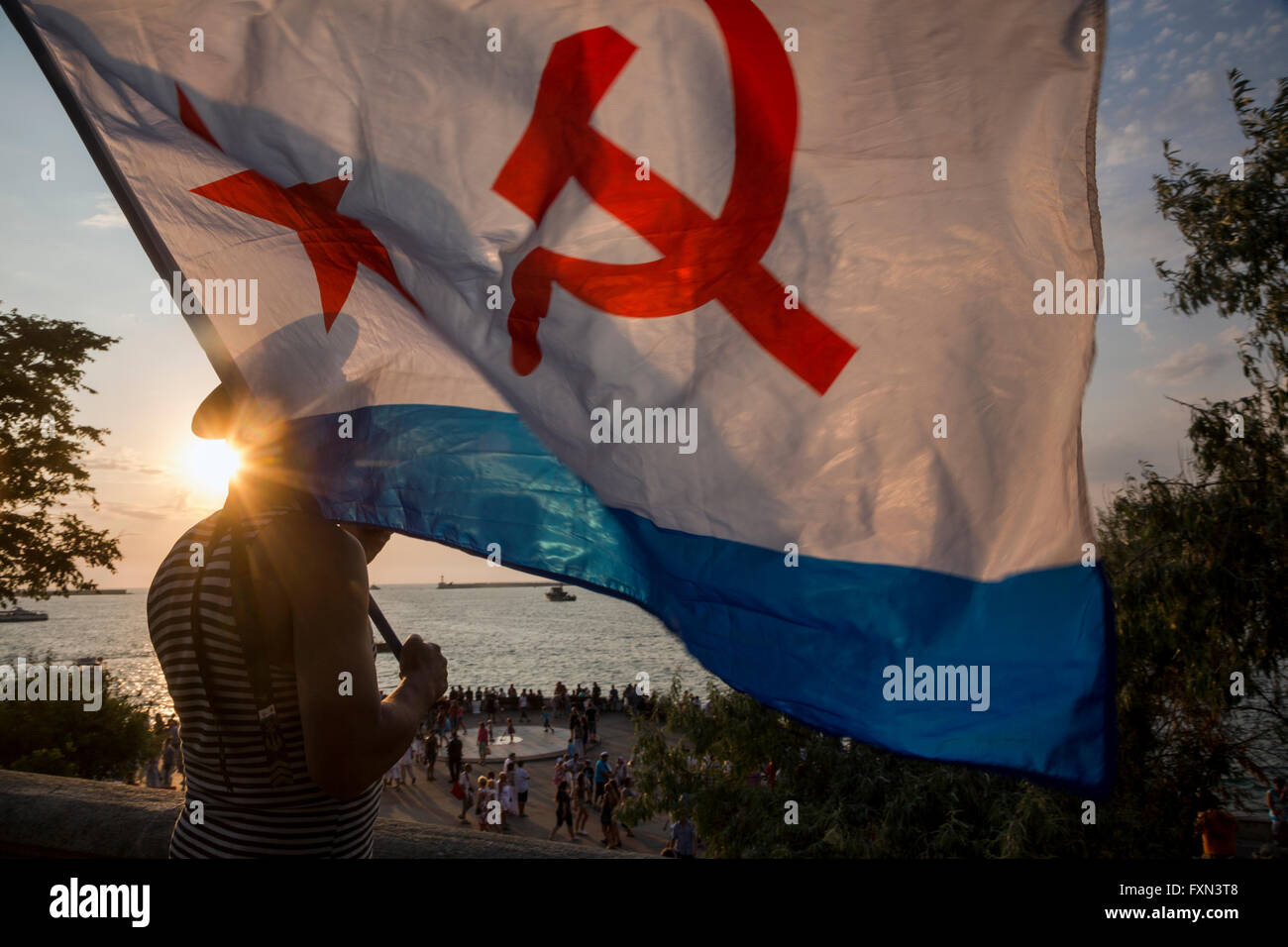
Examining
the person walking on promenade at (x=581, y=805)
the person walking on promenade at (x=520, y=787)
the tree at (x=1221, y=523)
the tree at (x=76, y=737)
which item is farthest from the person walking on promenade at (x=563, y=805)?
the tree at (x=1221, y=523)

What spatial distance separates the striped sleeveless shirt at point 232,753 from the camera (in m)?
1.64

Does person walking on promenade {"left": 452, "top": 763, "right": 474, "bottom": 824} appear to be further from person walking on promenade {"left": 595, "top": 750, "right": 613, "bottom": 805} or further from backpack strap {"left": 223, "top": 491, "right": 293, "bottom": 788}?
backpack strap {"left": 223, "top": 491, "right": 293, "bottom": 788}

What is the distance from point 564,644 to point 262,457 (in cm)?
16300

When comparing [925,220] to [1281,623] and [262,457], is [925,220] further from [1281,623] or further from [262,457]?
[1281,623]

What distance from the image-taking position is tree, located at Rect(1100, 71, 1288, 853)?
1080 centimetres

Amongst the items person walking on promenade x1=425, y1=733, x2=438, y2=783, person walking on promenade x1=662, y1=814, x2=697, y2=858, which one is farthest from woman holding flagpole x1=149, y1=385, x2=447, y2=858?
person walking on promenade x1=425, y1=733, x2=438, y2=783

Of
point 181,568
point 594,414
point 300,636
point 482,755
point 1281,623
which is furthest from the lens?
point 482,755

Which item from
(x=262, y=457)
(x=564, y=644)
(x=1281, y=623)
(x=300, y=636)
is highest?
(x=262, y=457)

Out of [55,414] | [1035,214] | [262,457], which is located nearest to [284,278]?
[262,457]

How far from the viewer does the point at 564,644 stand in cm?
16112

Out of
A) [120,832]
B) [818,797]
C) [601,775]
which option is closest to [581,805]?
[601,775]

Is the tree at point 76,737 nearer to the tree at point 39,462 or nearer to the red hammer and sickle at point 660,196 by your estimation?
the tree at point 39,462

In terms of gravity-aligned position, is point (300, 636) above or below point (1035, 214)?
below

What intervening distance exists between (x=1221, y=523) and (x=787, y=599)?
11.2 m
